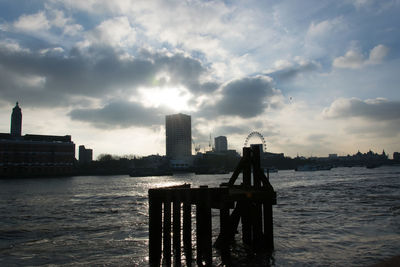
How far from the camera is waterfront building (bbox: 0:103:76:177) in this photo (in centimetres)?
15625

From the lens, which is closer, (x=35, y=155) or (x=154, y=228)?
(x=154, y=228)

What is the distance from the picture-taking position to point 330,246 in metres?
17.3

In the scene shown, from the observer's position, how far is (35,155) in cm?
16438

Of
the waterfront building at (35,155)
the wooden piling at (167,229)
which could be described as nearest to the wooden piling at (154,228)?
the wooden piling at (167,229)

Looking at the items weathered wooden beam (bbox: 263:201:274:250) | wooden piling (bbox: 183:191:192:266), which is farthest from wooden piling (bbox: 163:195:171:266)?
weathered wooden beam (bbox: 263:201:274:250)

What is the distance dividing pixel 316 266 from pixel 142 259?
8093mm

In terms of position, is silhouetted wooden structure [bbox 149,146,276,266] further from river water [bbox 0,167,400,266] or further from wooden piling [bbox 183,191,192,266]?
river water [bbox 0,167,400,266]

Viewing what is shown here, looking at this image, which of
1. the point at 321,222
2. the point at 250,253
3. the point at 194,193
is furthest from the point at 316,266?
the point at 321,222

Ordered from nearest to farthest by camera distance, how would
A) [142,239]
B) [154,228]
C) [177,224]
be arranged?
1. [177,224]
2. [154,228]
3. [142,239]

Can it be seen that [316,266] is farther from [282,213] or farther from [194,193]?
[282,213]

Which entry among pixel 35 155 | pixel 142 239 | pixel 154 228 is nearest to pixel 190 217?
pixel 154 228

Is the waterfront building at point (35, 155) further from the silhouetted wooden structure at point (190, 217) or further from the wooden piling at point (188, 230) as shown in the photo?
the wooden piling at point (188, 230)

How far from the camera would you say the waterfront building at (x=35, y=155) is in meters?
156

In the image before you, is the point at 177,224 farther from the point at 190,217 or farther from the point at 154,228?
the point at 154,228
